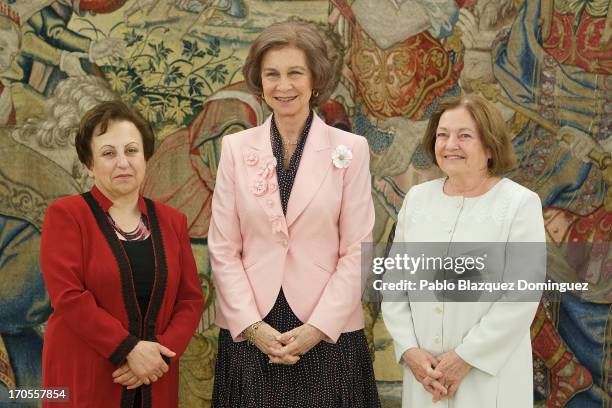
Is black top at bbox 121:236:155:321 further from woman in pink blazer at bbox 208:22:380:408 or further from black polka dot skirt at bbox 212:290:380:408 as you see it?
black polka dot skirt at bbox 212:290:380:408

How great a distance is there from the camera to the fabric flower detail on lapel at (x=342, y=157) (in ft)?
11.1

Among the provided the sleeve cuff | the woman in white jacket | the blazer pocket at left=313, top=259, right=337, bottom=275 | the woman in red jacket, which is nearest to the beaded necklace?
the woman in red jacket

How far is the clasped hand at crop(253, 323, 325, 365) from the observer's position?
10.6 feet

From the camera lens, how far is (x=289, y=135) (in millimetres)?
3496

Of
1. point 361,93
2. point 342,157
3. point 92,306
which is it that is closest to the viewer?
point 92,306

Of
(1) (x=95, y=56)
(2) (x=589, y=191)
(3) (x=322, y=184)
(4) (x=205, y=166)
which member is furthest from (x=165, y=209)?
(2) (x=589, y=191)

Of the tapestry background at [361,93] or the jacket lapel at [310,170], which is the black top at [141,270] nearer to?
the jacket lapel at [310,170]

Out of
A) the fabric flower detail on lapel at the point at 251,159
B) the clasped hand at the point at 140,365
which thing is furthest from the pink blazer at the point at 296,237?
the clasped hand at the point at 140,365

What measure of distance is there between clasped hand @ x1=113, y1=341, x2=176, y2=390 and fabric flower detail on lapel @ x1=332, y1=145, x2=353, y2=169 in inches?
41.3

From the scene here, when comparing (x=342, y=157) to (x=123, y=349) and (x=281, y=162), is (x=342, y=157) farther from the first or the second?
(x=123, y=349)

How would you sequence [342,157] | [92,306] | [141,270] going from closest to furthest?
1. [92,306]
2. [141,270]
3. [342,157]

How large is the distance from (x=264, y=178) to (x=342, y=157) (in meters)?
0.34

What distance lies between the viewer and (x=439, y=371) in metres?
3.08

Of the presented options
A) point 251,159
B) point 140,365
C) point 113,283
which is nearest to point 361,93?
point 251,159
